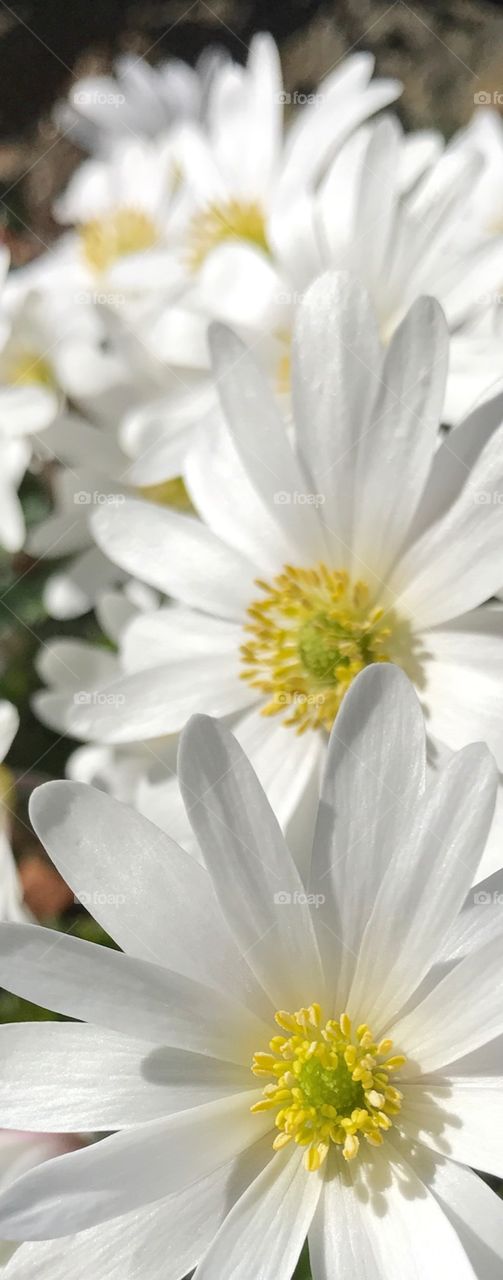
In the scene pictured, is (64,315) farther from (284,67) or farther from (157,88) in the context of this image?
(284,67)

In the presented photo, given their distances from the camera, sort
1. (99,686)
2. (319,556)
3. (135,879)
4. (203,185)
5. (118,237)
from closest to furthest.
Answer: (135,879)
(319,556)
(99,686)
(203,185)
(118,237)

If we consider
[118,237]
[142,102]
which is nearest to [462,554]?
[118,237]

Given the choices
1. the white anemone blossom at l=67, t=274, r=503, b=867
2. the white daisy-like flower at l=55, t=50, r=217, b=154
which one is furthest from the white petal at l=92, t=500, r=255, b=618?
the white daisy-like flower at l=55, t=50, r=217, b=154

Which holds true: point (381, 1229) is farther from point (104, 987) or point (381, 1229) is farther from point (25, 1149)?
point (25, 1149)

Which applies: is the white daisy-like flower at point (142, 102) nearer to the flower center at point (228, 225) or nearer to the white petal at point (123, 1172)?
the flower center at point (228, 225)

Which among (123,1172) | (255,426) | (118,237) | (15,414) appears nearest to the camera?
(123,1172)

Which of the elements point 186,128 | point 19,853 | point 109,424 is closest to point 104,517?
point 109,424

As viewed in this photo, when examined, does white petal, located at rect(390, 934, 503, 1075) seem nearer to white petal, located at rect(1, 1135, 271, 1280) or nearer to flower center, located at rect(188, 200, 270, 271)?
white petal, located at rect(1, 1135, 271, 1280)
